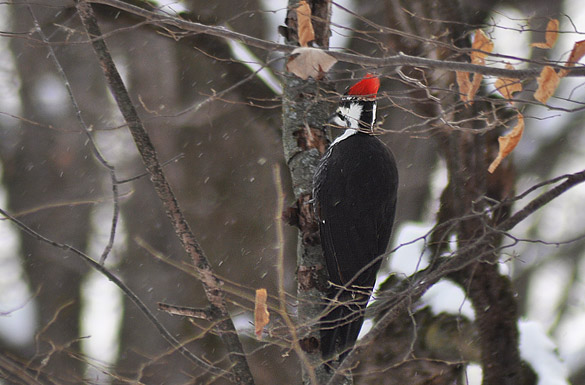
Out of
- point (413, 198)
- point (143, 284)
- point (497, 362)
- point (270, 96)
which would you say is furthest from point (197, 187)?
point (497, 362)

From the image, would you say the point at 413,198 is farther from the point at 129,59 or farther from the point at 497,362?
the point at 129,59

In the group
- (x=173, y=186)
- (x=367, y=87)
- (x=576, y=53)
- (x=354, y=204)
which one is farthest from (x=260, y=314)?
(x=173, y=186)

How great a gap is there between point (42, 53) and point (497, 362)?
4.89m

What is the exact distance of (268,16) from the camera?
528 cm

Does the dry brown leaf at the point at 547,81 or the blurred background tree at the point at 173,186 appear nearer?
the dry brown leaf at the point at 547,81

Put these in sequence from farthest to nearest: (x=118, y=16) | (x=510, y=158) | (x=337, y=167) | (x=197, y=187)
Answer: (x=197, y=187) → (x=118, y=16) → (x=510, y=158) → (x=337, y=167)

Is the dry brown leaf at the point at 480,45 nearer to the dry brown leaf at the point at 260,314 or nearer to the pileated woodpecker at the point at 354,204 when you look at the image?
the pileated woodpecker at the point at 354,204

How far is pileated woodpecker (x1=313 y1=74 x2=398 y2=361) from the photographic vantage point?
270 cm

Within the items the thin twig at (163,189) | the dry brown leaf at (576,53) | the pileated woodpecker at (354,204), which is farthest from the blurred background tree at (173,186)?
the dry brown leaf at (576,53)

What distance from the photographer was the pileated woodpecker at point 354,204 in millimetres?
2697

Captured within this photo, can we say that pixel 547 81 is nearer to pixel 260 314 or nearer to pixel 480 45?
pixel 480 45

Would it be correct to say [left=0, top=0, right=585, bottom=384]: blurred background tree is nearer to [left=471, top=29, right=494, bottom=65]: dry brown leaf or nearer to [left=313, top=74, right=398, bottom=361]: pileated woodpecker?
[left=313, top=74, right=398, bottom=361]: pileated woodpecker

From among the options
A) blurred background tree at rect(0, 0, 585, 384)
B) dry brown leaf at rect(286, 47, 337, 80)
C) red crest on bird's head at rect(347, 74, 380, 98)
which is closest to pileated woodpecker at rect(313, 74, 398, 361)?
red crest on bird's head at rect(347, 74, 380, 98)

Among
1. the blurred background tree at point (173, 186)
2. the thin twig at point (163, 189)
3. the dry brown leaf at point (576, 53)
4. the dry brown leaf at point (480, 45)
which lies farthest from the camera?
the blurred background tree at point (173, 186)
